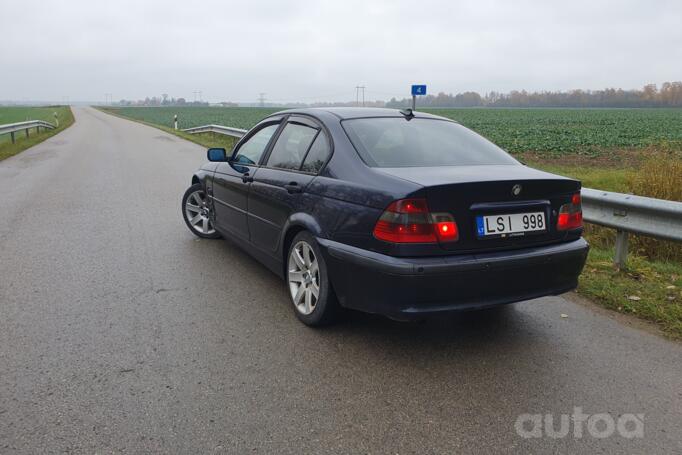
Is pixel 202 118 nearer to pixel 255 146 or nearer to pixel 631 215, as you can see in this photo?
pixel 255 146

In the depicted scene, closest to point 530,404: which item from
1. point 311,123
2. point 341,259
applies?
point 341,259

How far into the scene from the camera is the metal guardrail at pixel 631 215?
178 inches

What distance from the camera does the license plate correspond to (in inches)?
130

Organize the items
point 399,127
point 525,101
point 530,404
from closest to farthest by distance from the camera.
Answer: point 530,404
point 399,127
point 525,101

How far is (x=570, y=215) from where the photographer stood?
12.2 feet

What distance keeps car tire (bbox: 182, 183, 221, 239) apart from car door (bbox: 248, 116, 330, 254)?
5.39 feet

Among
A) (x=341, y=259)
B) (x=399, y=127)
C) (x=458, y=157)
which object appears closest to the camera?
(x=341, y=259)

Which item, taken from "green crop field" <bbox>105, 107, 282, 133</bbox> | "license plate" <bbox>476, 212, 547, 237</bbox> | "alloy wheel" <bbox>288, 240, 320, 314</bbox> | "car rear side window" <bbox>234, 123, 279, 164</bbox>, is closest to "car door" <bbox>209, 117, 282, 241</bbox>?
"car rear side window" <bbox>234, 123, 279, 164</bbox>

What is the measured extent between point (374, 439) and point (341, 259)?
121 centimetres

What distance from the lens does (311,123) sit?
4367mm

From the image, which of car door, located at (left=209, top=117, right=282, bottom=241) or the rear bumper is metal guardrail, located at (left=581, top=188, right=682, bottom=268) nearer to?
the rear bumper

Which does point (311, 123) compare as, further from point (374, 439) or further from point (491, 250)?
point (374, 439)

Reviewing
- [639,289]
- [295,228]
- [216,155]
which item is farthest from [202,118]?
[639,289]

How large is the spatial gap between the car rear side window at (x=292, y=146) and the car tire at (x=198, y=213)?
6.10 feet
